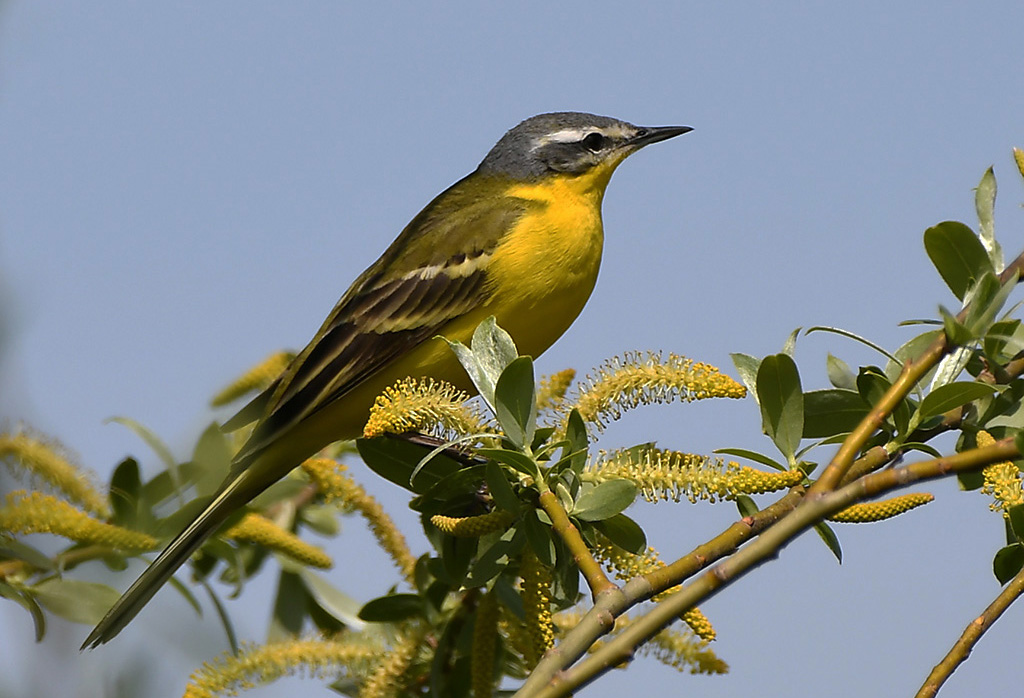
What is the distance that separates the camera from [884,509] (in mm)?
2252

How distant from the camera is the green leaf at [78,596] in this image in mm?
3197

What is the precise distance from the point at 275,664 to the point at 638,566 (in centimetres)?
122

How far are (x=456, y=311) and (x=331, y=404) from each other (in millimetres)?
755

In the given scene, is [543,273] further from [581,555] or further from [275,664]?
[581,555]

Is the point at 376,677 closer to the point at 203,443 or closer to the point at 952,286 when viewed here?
the point at 203,443

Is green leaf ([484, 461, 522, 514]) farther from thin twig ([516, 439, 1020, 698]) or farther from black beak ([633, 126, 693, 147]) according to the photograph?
black beak ([633, 126, 693, 147])

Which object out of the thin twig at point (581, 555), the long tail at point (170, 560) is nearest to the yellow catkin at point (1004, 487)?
the thin twig at point (581, 555)

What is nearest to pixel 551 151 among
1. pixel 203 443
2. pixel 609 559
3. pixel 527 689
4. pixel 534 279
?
pixel 534 279

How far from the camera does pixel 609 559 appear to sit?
2.78 m

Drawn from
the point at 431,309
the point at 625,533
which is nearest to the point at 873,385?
the point at 625,533

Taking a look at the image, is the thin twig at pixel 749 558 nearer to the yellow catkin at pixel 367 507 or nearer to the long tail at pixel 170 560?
the long tail at pixel 170 560

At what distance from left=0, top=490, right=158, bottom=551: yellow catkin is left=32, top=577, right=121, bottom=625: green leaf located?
0.13m

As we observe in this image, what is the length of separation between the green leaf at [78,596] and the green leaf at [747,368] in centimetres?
189

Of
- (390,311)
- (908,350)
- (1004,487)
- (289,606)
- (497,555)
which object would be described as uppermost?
(390,311)
